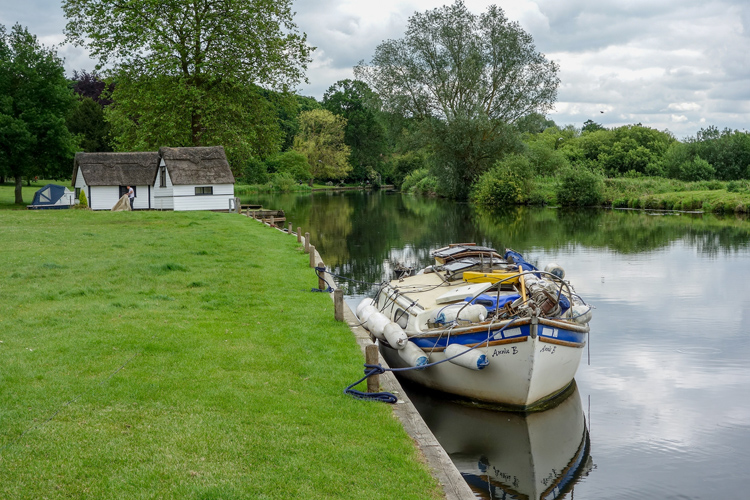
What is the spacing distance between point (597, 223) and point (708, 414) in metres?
34.2

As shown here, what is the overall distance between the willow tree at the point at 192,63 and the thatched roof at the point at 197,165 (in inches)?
42.6

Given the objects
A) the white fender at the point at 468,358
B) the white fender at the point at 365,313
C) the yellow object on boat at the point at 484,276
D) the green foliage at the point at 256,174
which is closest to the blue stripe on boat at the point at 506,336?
the white fender at the point at 468,358

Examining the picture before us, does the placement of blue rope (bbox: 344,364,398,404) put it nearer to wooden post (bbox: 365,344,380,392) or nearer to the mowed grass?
wooden post (bbox: 365,344,380,392)

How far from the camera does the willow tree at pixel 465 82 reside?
60.8 metres

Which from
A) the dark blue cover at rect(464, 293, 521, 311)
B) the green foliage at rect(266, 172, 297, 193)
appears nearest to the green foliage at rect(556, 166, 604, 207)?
the green foliage at rect(266, 172, 297, 193)

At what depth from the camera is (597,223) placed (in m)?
44.0

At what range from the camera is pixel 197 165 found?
151ft

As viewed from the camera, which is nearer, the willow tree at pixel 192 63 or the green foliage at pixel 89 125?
the willow tree at pixel 192 63

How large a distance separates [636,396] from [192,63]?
40.0m

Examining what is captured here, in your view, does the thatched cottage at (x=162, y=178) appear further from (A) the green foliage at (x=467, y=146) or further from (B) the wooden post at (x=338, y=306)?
(B) the wooden post at (x=338, y=306)

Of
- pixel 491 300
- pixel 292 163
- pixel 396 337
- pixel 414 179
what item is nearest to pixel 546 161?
pixel 414 179

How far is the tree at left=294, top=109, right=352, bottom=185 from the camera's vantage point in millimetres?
105625

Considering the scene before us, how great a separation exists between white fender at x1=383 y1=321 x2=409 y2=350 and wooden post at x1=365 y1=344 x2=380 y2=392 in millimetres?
2594

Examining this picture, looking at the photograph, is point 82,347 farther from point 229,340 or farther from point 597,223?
point 597,223
